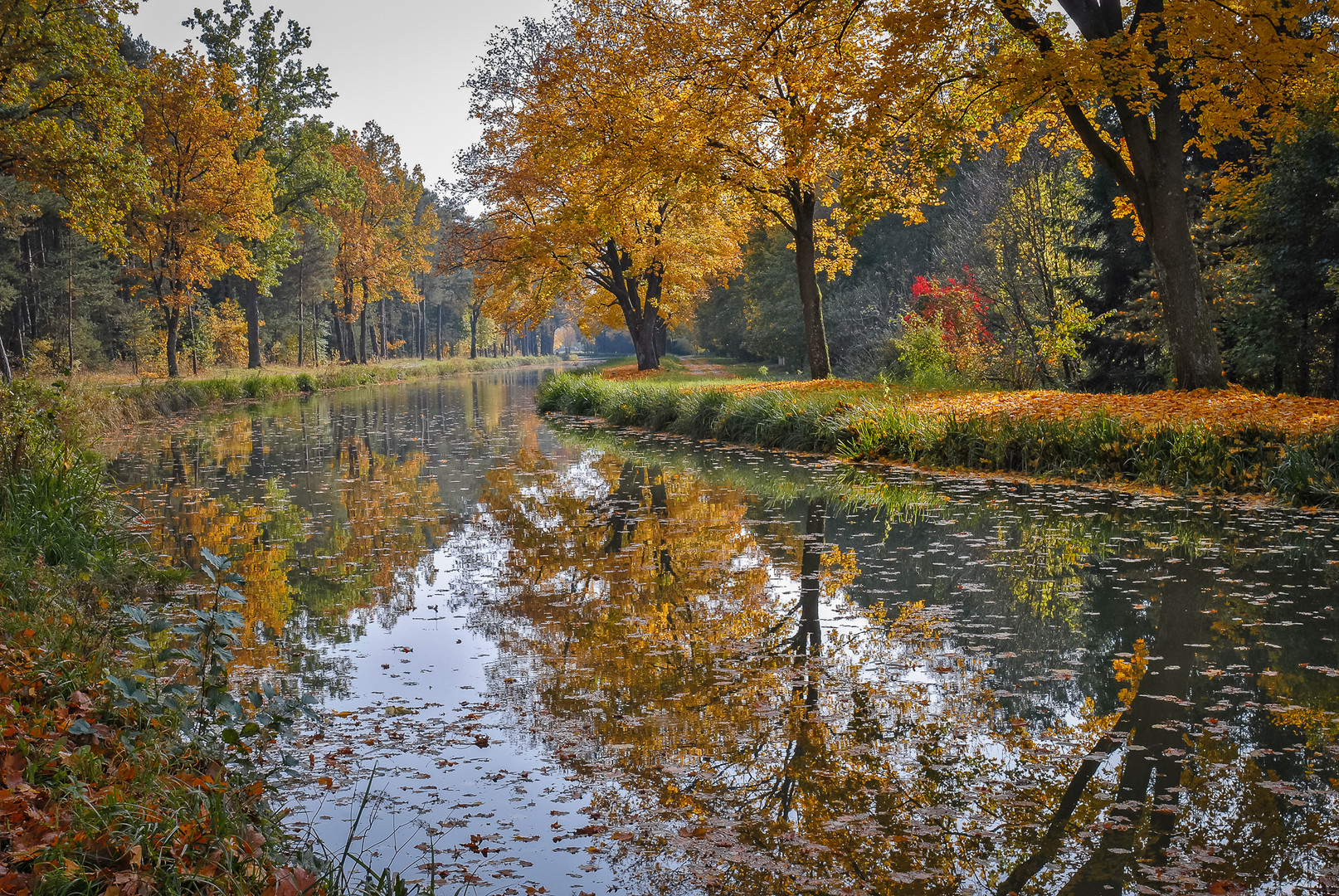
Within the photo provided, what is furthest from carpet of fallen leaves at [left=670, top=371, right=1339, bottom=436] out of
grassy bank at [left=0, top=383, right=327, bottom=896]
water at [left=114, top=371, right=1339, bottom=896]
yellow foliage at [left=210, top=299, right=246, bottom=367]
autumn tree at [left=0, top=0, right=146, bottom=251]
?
yellow foliage at [left=210, top=299, right=246, bottom=367]

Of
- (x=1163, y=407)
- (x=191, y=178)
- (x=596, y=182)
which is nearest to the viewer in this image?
(x=1163, y=407)

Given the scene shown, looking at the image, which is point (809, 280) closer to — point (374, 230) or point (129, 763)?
point (129, 763)

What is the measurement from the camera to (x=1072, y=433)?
1148cm

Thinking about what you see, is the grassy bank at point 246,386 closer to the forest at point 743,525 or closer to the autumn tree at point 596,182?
the forest at point 743,525

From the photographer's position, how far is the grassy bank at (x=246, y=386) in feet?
77.3

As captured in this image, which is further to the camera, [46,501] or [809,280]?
[809,280]

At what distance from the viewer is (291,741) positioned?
14.4 ft

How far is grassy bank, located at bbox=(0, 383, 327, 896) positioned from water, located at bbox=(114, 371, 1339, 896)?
43 centimetres

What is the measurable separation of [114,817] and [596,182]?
954 inches

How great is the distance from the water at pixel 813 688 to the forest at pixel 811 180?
253 inches

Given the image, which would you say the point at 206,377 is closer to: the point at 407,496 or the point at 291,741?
the point at 407,496

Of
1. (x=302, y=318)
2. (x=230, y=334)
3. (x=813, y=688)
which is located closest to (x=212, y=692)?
(x=813, y=688)

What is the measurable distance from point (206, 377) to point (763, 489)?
24.7 metres

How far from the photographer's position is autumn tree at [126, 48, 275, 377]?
1138 inches
